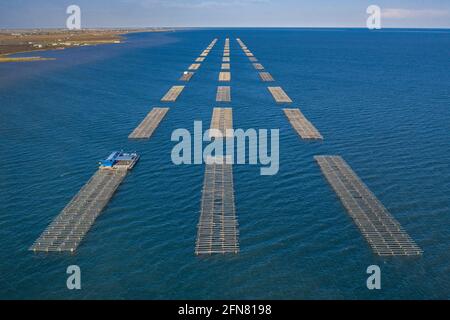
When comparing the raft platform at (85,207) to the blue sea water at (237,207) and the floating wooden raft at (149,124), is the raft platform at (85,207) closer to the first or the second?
the blue sea water at (237,207)

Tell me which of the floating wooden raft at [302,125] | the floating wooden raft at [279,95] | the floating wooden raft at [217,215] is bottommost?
the floating wooden raft at [217,215]

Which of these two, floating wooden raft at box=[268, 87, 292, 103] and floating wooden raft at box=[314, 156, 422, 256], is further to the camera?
floating wooden raft at box=[268, 87, 292, 103]

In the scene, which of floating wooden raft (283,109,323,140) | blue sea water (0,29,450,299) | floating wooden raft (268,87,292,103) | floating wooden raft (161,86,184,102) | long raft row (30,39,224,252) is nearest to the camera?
blue sea water (0,29,450,299)

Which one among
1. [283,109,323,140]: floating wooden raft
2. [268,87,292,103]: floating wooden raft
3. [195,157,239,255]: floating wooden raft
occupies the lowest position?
[195,157,239,255]: floating wooden raft


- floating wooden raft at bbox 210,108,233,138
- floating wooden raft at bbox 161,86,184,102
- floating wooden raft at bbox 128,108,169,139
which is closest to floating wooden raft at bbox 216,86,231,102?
floating wooden raft at bbox 210,108,233,138

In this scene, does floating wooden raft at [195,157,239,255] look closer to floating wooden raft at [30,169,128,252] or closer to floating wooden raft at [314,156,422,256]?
floating wooden raft at [30,169,128,252]

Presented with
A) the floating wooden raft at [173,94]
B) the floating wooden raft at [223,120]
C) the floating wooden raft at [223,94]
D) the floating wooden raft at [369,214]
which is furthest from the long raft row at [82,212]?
the floating wooden raft at [223,94]
